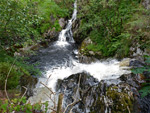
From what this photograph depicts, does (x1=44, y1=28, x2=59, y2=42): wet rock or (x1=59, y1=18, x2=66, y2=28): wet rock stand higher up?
(x1=59, y1=18, x2=66, y2=28): wet rock

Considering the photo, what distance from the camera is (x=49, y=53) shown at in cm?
1138

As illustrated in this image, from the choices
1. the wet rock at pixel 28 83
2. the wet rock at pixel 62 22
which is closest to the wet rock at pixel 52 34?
the wet rock at pixel 62 22

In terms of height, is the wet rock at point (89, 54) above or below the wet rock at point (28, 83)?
above

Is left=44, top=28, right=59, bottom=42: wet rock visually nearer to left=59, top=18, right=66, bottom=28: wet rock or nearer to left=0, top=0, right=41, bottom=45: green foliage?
left=59, top=18, right=66, bottom=28: wet rock

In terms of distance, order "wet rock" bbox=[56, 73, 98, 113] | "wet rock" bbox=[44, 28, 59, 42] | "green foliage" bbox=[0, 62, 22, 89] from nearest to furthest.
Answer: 1. "green foliage" bbox=[0, 62, 22, 89]
2. "wet rock" bbox=[56, 73, 98, 113]
3. "wet rock" bbox=[44, 28, 59, 42]

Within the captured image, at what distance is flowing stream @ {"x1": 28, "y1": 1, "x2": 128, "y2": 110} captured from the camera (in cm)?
636

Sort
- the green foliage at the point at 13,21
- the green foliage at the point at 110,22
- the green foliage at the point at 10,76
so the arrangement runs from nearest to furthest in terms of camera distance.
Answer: the green foliage at the point at 13,21
the green foliage at the point at 10,76
the green foliage at the point at 110,22

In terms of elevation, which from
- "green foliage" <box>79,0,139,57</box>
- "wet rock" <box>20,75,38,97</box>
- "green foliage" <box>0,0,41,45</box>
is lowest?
"wet rock" <box>20,75,38,97</box>

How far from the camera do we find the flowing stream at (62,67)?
20.9 ft

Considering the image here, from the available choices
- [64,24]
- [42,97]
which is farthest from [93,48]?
[64,24]

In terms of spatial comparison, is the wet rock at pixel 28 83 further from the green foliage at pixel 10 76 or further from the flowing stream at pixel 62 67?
the green foliage at pixel 10 76

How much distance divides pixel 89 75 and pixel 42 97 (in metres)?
3.09

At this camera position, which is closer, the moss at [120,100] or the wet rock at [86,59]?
the moss at [120,100]

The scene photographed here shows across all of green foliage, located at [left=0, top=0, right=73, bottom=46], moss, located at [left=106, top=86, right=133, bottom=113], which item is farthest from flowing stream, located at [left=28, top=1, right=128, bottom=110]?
green foliage, located at [left=0, top=0, right=73, bottom=46]
